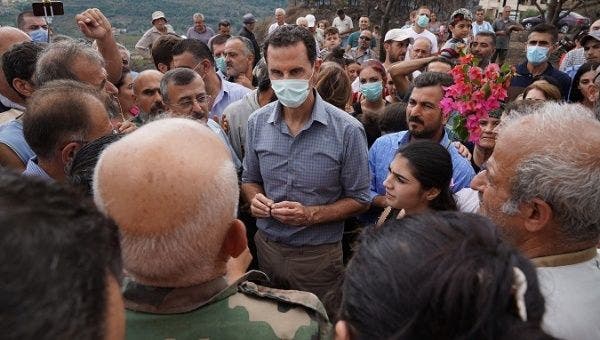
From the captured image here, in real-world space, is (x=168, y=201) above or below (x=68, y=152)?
above

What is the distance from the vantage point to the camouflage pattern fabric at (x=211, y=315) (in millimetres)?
1365

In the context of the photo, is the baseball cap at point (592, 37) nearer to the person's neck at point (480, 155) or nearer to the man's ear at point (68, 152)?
the person's neck at point (480, 155)

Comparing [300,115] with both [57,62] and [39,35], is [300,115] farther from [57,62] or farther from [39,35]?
[39,35]

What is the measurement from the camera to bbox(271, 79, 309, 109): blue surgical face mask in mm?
3059

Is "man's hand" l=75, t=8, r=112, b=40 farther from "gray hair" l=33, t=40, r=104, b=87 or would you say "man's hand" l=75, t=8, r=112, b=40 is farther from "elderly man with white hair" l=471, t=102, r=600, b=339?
"elderly man with white hair" l=471, t=102, r=600, b=339

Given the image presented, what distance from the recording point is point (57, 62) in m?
3.09

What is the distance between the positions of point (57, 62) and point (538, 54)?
5.55m

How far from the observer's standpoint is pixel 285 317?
1.45 metres

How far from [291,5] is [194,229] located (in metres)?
27.9

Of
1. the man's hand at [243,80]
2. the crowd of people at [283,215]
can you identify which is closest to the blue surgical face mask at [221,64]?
the man's hand at [243,80]

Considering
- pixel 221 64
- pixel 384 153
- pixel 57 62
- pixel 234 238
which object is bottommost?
pixel 221 64

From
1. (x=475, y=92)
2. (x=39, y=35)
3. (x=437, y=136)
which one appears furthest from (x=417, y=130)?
(x=39, y=35)

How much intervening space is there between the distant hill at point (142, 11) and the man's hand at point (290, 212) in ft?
45.1

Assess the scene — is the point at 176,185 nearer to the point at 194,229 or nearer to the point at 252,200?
the point at 194,229
